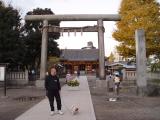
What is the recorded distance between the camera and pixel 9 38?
3662 centimetres

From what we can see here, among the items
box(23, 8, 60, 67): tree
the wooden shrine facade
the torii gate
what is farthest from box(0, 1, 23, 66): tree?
the wooden shrine facade

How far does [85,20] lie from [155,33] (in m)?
10.2

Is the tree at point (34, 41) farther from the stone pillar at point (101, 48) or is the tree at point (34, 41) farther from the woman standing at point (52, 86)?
the woman standing at point (52, 86)

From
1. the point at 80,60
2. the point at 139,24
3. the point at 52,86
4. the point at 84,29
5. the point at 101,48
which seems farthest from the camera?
the point at 80,60

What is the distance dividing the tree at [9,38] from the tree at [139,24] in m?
11.1

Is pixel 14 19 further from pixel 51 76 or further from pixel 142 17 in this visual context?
pixel 51 76

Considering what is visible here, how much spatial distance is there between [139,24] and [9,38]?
45.2ft

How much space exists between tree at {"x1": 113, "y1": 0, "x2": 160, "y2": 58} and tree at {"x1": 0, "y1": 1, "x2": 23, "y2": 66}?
437 inches

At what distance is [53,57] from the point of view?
210 ft

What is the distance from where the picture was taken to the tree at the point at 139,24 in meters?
40.3

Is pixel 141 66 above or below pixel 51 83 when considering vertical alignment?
above

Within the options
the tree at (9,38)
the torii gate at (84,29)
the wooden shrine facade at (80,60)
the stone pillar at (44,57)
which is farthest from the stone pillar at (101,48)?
the wooden shrine facade at (80,60)

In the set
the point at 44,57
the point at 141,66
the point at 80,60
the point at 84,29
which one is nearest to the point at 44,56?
the point at 44,57

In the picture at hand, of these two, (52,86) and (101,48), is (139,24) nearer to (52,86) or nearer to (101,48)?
(101,48)
